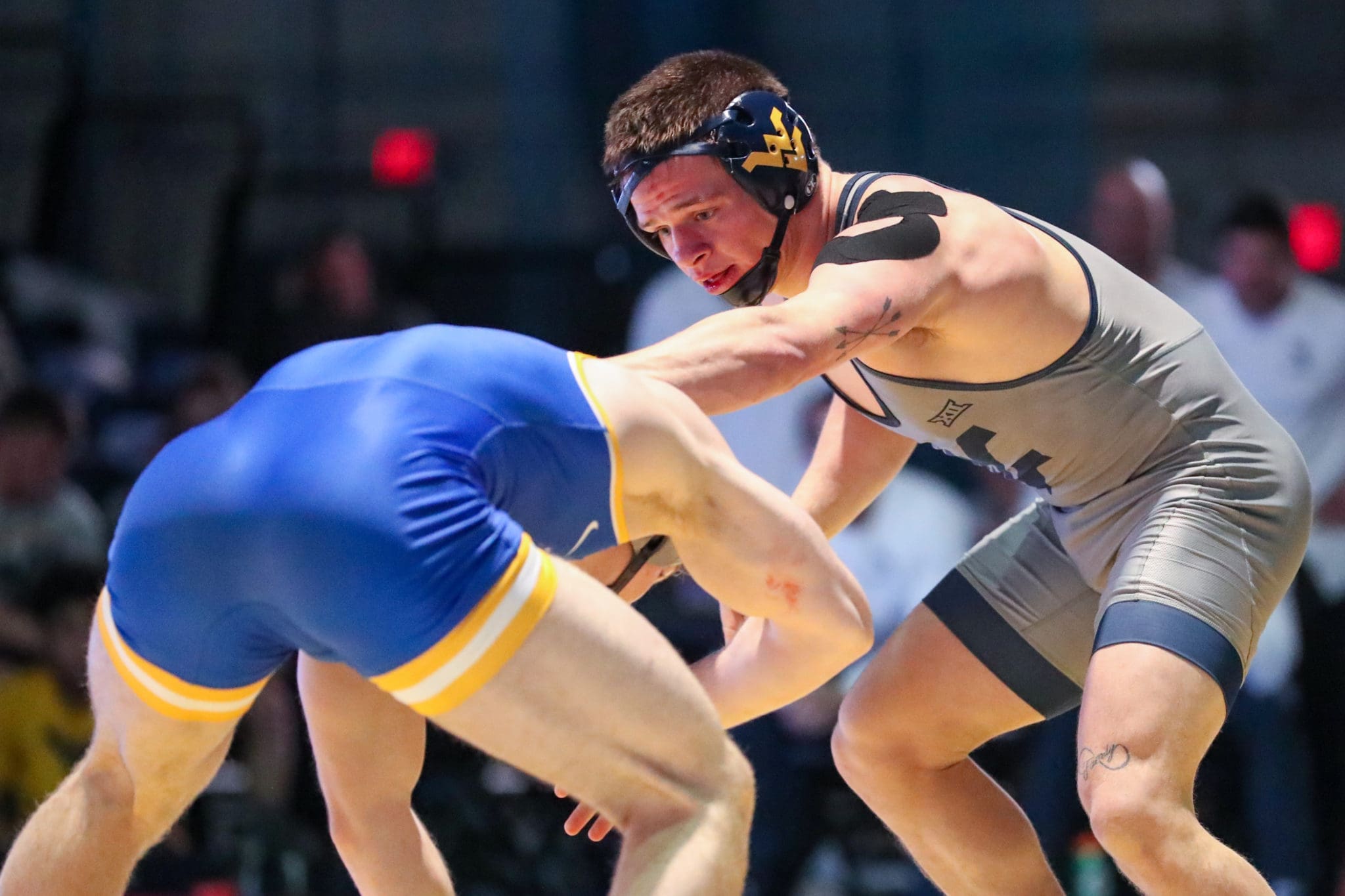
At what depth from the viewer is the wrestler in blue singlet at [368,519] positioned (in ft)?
6.86

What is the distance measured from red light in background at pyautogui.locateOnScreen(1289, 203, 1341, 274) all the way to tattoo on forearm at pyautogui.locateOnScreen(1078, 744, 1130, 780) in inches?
191

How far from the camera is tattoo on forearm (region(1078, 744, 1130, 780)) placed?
2680 mm

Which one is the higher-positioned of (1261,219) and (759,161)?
(759,161)

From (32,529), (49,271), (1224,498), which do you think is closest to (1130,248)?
(1224,498)

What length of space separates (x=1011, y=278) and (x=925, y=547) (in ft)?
9.19

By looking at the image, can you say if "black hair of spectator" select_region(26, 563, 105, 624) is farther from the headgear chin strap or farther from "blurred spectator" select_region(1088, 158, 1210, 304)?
"blurred spectator" select_region(1088, 158, 1210, 304)

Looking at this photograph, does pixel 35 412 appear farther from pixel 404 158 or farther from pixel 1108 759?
pixel 1108 759

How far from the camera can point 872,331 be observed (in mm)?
2746

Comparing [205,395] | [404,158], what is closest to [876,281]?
[205,395]

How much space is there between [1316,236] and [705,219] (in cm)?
476

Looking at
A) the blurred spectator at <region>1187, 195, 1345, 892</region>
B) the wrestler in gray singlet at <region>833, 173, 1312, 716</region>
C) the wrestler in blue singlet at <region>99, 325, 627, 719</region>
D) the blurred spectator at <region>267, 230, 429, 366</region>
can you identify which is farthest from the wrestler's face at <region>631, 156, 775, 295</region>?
the blurred spectator at <region>267, 230, 429, 366</region>

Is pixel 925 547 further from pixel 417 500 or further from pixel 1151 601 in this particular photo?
pixel 417 500

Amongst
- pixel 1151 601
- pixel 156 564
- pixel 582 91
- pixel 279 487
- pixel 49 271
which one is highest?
pixel 279 487

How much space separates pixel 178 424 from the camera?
6.45 m
